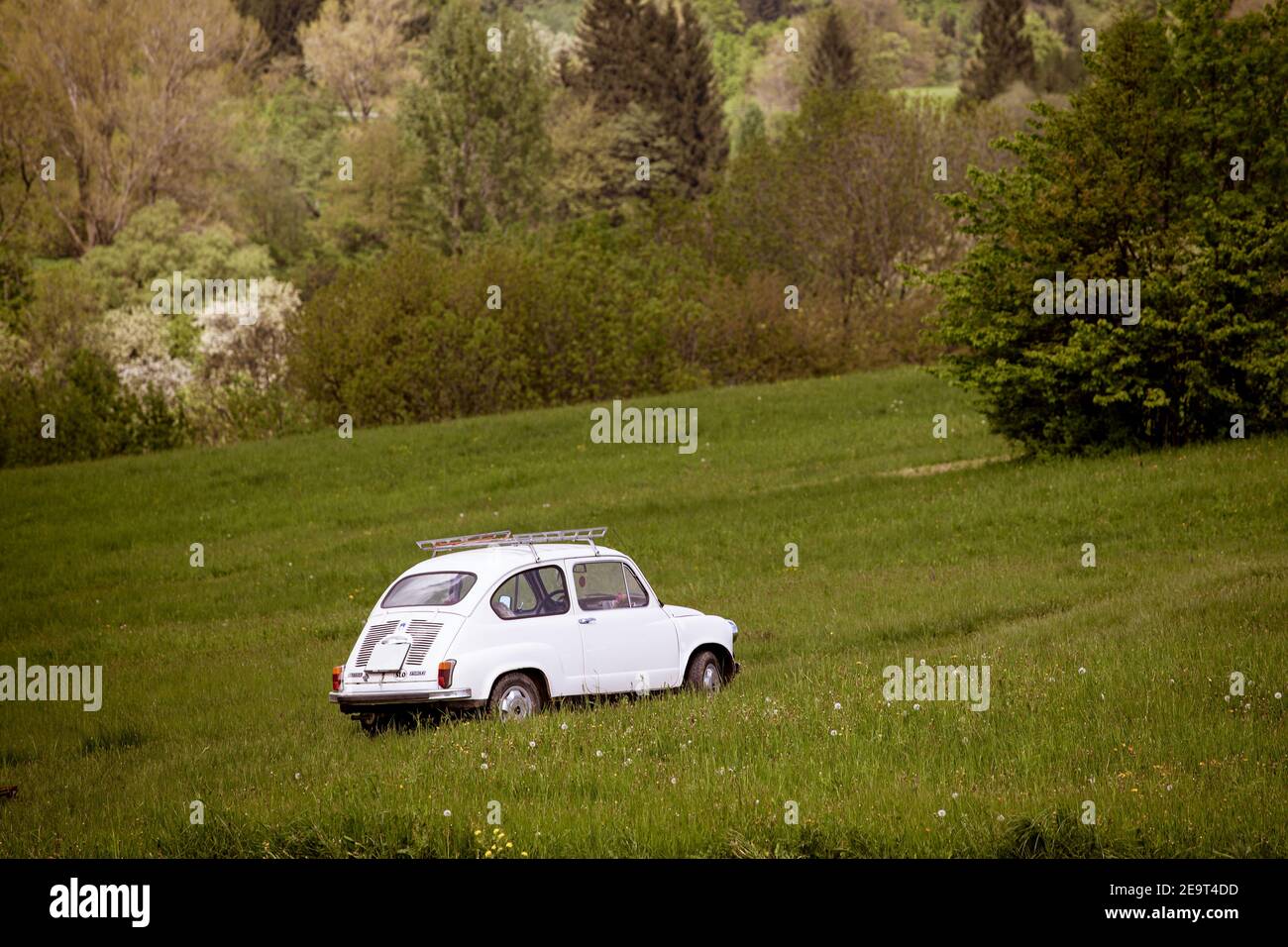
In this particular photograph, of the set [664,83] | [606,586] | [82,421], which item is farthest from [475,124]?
[606,586]

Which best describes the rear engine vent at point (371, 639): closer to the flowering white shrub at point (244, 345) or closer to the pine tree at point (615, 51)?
the flowering white shrub at point (244, 345)

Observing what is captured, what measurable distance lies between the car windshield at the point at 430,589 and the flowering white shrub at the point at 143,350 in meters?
52.7

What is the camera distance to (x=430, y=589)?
14.6 metres

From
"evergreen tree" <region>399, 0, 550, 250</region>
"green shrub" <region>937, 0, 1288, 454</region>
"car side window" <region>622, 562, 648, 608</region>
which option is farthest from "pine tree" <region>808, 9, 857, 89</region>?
"car side window" <region>622, 562, 648, 608</region>

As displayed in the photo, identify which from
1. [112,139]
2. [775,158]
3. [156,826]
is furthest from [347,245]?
[156,826]

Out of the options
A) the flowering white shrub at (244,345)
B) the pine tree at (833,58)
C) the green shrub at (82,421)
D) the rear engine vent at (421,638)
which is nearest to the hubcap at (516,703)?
the rear engine vent at (421,638)

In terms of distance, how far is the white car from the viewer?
44.9 ft

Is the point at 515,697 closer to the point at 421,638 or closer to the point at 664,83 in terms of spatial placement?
the point at 421,638

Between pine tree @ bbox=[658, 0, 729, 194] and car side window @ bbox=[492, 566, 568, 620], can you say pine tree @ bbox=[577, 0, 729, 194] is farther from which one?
car side window @ bbox=[492, 566, 568, 620]

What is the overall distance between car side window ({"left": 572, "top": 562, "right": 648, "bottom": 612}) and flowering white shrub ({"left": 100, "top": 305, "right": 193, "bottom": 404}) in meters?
52.9

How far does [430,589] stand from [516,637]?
1120mm

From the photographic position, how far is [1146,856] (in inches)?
324
